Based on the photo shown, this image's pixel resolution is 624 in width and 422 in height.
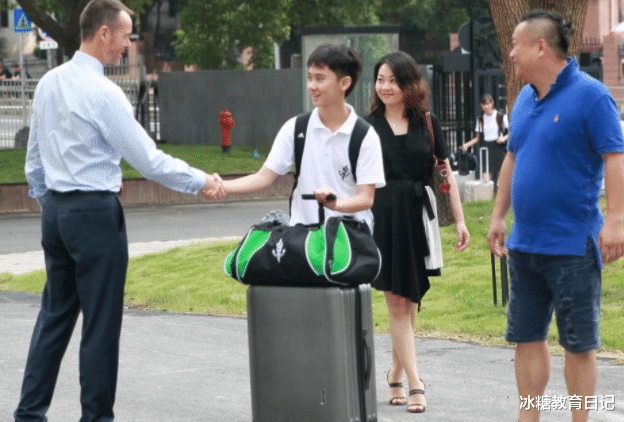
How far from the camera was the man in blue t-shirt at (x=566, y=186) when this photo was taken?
5.08 metres

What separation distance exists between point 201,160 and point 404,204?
17083 mm

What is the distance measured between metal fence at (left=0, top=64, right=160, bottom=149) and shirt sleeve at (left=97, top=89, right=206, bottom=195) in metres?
20.0

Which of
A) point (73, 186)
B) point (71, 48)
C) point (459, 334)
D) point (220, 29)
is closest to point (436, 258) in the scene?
point (73, 186)

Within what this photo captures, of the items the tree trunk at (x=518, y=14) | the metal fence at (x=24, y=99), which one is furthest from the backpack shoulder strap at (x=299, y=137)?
the metal fence at (x=24, y=99)

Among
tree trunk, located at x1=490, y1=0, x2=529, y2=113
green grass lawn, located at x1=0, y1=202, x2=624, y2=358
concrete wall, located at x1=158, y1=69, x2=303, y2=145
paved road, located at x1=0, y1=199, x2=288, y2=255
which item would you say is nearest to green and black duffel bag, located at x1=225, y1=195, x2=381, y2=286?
green grass lawn, located at x1=0, y1=202, x2=624, y2=358

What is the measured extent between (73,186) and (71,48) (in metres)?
18.8

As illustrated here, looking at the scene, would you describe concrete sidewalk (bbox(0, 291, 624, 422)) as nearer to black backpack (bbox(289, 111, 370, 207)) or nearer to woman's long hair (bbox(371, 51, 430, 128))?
black backpack (bbox(289, 111, 370, 207))

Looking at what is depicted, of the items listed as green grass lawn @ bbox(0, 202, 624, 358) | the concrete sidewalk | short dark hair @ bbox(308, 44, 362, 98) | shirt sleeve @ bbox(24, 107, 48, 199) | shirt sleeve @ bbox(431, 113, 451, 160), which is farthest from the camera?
green grass lawn @ bbox(0, 202, 624, 358)

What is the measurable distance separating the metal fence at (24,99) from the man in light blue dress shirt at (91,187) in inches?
784

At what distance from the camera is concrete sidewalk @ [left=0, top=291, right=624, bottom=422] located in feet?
20.4

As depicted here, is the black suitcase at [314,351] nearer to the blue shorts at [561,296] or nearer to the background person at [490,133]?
the blue shorts at [561,296]

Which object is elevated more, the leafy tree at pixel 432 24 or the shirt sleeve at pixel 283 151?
the leafy tree at pixel 432 24

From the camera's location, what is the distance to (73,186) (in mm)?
5344

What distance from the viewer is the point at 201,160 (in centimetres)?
2314
